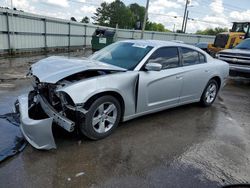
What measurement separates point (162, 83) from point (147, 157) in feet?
5.12

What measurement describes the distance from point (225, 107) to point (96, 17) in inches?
3660

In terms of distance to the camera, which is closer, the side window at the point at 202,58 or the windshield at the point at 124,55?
the windshield at the point at 124,55

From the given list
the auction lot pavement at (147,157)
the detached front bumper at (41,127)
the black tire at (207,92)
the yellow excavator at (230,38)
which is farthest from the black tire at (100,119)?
the yellow excavator at (230,38)

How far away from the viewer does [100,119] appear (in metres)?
3.65

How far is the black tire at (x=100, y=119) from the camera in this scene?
344 centimetres

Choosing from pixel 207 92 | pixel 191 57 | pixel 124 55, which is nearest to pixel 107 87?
pixel 124 55

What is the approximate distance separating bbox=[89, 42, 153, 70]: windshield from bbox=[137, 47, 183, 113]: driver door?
0.21 metres

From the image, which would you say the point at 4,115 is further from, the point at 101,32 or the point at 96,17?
the point at 96,17

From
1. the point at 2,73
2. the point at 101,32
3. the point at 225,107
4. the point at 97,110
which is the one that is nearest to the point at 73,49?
the point at 101,32

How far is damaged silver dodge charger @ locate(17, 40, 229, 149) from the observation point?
3256mm

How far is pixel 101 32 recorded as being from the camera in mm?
16719

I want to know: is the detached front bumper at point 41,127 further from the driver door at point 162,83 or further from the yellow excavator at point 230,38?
the yellow excavator at point 230,38

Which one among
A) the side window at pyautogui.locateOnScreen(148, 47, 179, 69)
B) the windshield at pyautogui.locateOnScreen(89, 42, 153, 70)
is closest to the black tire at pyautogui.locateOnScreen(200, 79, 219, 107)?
the side window at pyautogui.locateOnScreen(148, 47, 179, 69)

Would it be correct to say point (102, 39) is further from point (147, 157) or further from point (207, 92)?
point (147, 157)
